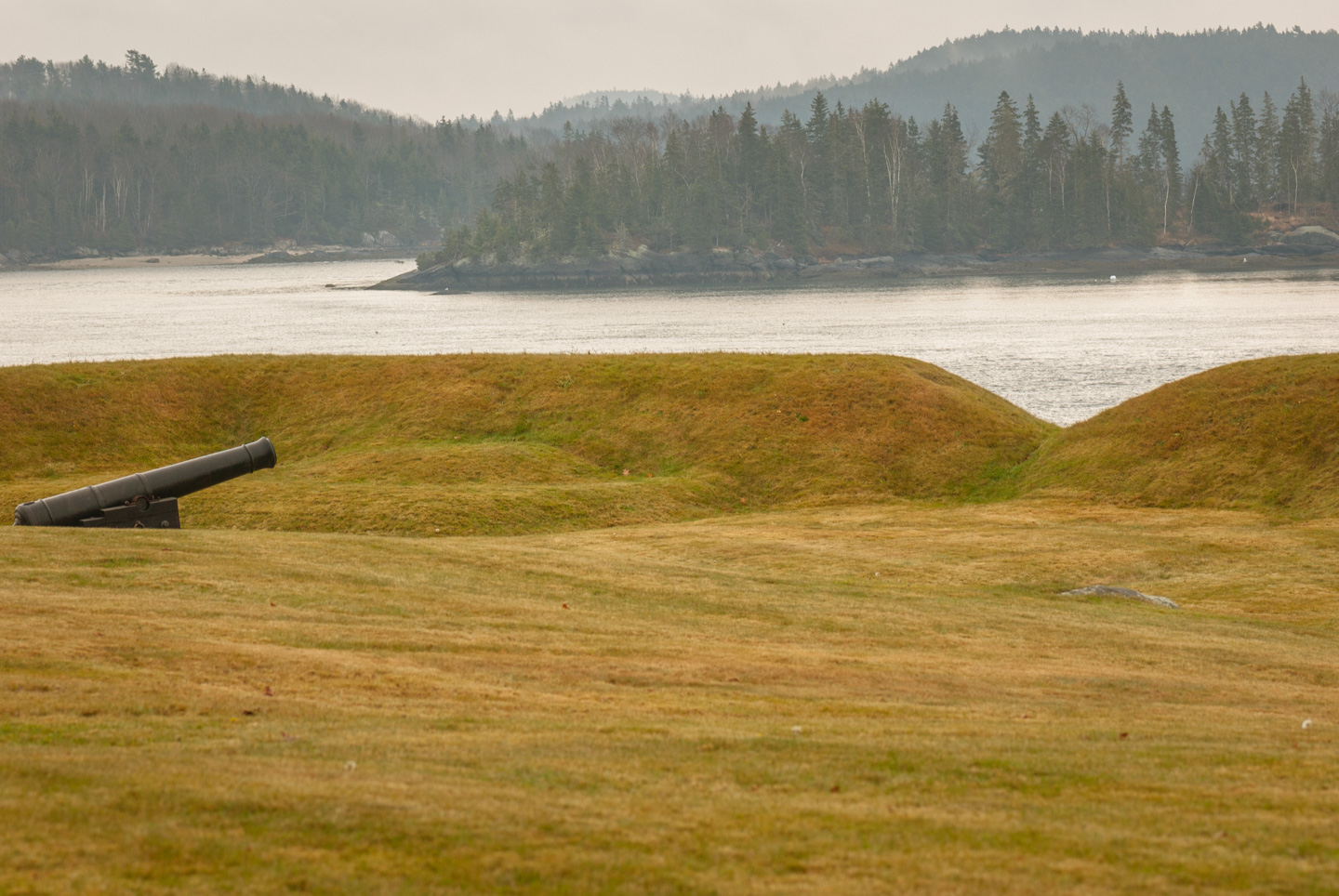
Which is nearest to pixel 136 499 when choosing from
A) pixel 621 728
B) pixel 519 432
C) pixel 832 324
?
pixel 621 728

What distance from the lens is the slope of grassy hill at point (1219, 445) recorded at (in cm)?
3581

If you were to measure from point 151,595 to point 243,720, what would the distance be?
686cm

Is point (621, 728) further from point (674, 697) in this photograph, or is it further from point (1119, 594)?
point (1119, 594)

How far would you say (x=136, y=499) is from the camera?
77.5 feet

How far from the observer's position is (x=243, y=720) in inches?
429

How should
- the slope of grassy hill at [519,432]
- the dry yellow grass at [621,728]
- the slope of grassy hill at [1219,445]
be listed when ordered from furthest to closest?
the slope of grassy hill at [519,432], the slope of grassy hill at [1219,445], the dry yellow grass at [621,728]

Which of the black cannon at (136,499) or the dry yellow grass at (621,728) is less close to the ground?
the black cannon at (136,499)

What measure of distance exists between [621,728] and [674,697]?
2.07m

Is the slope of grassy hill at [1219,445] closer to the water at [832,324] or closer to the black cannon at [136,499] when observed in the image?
the water at [832,324]

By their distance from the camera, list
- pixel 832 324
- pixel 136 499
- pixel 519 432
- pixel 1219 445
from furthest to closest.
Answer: pixel 832 324 < pixel 519 432 < pixel 1219 445 < pixel 136 499

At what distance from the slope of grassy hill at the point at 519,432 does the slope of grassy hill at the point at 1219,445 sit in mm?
2893

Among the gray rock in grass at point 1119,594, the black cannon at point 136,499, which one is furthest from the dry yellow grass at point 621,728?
the black cannon at point 136,499

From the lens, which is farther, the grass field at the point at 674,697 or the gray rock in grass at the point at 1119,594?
the gray rock in grass at the point at 1119,594

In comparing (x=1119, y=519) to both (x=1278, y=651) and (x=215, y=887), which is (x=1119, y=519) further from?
(x=215, y=887)
